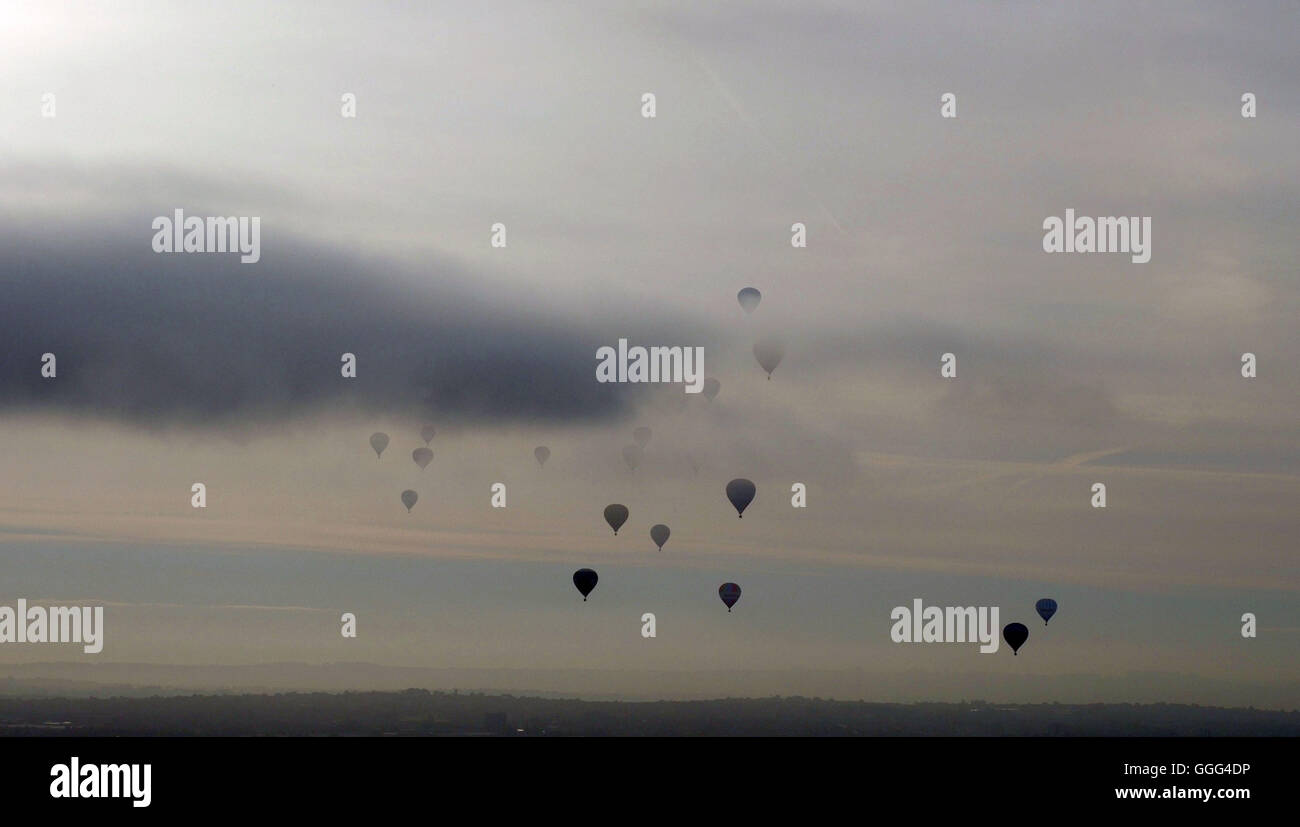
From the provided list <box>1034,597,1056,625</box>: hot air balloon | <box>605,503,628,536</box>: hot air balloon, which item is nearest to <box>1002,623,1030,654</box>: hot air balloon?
<box>1034,597,1056,625</box>: hot air balloon

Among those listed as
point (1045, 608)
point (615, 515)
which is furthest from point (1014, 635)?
point (615, 515)

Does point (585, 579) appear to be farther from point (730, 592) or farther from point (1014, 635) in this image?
point (1014, 635)

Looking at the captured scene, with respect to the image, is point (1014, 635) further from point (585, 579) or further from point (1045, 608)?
point (585, 579)

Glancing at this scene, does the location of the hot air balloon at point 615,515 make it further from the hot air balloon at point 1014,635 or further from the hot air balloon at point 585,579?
the hot air balloon at point 1014,635

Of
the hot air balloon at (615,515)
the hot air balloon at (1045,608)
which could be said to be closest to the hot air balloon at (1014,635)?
the hot air balloon at (1045,608)

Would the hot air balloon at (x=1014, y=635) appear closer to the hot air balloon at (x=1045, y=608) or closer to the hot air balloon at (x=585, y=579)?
the hot air balloon at (x=1045, y=608)

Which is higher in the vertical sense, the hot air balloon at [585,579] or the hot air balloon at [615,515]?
the hot air balloon at [615,515]

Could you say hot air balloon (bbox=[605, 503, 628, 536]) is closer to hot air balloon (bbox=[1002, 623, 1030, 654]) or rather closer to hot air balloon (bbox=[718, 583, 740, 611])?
hot air balloon (bbox=[718, 583, 740, 611])
